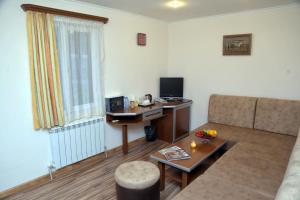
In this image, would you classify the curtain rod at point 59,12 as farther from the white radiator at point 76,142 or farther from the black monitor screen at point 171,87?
the black monitor screen at point 171,87

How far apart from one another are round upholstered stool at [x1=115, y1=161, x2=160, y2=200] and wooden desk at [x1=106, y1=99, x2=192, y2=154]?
1217 millimetres

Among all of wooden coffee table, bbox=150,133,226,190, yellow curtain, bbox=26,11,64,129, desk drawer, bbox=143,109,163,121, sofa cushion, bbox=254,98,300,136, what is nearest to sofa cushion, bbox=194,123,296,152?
sofa cushion, bbox=254,98,300,136

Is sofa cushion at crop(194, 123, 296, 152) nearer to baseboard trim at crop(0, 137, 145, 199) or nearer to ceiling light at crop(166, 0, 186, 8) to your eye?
baseboard trim at crop(0, 137, 145, 199)

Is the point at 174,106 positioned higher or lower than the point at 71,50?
lower

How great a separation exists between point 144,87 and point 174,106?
2.42ft

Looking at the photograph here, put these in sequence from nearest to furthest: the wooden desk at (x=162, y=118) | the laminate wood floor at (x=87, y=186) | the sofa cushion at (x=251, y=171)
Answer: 1. the sofa cushion at (x=251, y=171)
2. the laminate wood floor at (x=87, y=186)
3. the wooden desk at (x=162, y=118)

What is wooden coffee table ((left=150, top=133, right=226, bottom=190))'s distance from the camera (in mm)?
2174

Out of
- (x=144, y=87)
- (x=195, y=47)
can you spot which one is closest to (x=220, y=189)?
(x=144, y=87)

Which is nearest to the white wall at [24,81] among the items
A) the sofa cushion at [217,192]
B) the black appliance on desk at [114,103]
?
the black appliance on desk at [114,103]

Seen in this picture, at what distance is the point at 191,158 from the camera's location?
2.29 metres

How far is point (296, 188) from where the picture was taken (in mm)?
1079

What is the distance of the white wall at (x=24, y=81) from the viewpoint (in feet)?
7.48

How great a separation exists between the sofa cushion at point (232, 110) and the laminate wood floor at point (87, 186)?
61.9 inches

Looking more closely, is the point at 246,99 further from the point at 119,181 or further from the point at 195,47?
the point at 119,181
